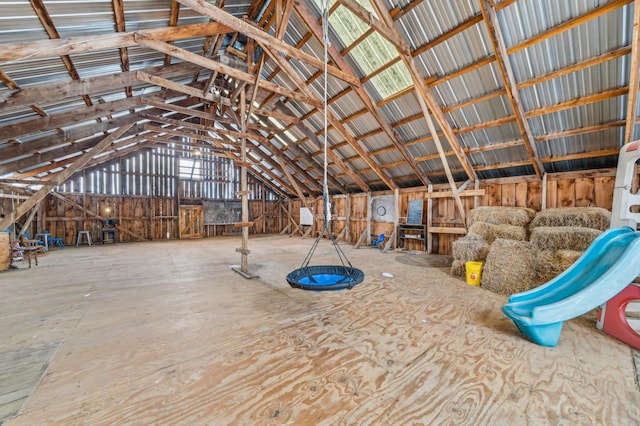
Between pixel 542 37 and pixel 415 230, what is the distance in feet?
19.4

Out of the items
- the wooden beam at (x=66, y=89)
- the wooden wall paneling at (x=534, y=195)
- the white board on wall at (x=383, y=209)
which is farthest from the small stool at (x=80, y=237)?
the wooden wall paneling at (x=534, y=195)

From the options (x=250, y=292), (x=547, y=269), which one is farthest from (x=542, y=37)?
(x=250, y=292)

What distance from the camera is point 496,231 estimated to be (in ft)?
16.9

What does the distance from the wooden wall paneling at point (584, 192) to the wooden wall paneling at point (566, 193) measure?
5 cm

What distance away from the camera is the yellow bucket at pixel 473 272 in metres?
4.48

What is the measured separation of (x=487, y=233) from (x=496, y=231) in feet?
0.57

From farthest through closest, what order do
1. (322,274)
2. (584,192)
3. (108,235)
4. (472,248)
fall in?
1. (108,235)
2. (584,192)
3. (472,248)
4. (322,274)

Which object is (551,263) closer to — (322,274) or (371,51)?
(322,274)

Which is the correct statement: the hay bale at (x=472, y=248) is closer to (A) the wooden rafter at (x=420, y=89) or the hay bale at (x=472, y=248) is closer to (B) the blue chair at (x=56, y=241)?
(A) the wooden rafter at (x=420, y=89)

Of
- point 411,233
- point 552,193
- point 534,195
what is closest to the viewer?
point 552,193

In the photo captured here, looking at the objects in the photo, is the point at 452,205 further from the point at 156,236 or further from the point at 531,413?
the point at 156,236

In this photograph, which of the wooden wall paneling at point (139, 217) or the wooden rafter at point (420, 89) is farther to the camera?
the wooden wall paneling at point (139, 217)

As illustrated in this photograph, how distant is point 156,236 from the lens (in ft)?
40.7

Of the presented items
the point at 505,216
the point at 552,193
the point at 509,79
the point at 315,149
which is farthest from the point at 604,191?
the point at 315,149
